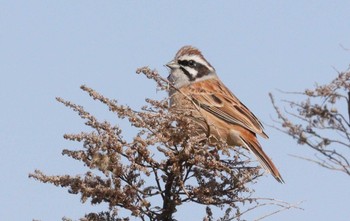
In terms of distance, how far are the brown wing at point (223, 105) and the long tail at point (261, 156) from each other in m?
0.19

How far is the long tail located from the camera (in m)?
6.17

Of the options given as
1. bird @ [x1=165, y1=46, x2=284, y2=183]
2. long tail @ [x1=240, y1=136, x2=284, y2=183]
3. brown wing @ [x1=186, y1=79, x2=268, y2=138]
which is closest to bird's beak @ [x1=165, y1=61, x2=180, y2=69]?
bird @ [x1=165, y1=46, x2=284, y2=183]

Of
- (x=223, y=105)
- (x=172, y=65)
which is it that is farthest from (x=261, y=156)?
(x=172, y=65)

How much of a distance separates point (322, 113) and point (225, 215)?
1.06 metres

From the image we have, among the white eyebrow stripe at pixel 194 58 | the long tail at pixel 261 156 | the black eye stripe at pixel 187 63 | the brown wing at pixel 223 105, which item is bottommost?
the long tail at pixel 261 156

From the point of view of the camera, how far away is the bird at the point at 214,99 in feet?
23.6

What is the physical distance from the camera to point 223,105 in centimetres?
778

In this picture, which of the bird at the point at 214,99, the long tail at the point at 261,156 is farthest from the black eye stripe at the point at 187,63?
the long tail at the point at 261,156

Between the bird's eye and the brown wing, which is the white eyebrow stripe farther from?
the brown wing

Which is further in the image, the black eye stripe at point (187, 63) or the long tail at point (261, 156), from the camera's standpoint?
the black eye stripe at point (187, 63)

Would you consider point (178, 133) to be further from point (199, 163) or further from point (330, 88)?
point (330, 88)

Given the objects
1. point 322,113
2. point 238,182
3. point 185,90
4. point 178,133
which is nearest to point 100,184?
point 178,133

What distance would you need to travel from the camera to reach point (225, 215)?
13.4 feet

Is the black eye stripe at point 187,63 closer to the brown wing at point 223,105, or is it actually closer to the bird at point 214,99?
the bird at point 214,99
